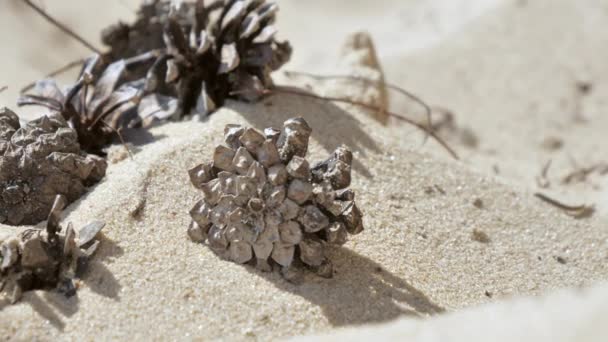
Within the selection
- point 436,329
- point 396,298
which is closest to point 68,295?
point 396,298

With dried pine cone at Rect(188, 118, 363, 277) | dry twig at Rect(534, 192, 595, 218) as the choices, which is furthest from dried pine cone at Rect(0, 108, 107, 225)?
dry twig at Rect(534, 192, 595, 218)

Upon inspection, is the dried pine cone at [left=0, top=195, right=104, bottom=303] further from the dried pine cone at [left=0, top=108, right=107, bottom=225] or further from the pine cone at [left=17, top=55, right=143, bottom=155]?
the pine cone at [left=17, top=55, right=143, bottom=155]

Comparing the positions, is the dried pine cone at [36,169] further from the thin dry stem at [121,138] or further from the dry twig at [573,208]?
the dry twig at [573,208]

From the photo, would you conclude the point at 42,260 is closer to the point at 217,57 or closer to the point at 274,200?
the point at 274,200

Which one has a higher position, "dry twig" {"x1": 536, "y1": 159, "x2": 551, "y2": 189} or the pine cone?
the pine cone

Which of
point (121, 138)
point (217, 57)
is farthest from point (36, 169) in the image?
point (217, 57)
